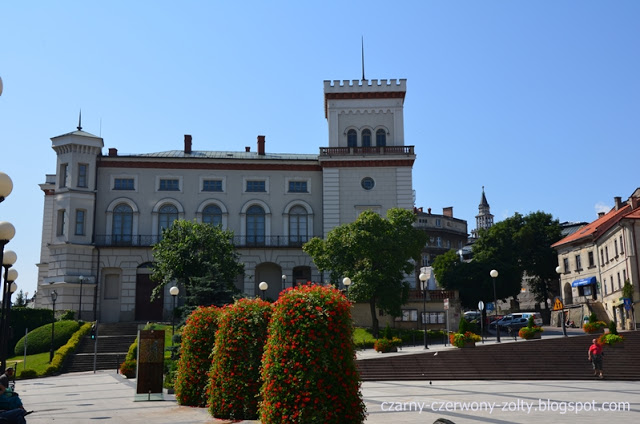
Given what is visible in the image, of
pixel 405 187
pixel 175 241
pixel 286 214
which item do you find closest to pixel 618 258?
pixel 405 187

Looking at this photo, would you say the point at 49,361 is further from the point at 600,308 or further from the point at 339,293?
the point at 600,308

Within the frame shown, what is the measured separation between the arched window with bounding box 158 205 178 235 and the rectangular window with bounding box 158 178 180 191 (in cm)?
142

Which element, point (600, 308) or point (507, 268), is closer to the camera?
point (600, 308)

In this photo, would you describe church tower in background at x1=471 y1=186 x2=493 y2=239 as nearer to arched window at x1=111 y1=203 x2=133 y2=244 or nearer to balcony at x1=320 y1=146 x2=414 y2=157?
balcony at x1=320 y1=146 x2=414 y2=157

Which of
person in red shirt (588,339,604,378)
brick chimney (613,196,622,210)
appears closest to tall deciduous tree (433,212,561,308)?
brick chimney (613,196,622,210)

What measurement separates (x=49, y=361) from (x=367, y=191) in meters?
25.9

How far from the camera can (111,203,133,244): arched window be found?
49062mm

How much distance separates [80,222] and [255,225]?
13.5m

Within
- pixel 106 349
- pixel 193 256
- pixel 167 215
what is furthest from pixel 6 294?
pixel 167 215

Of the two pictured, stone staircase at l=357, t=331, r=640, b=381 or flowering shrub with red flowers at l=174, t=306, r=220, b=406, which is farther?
stone staircase at l=357, t=331, r=640, b=381

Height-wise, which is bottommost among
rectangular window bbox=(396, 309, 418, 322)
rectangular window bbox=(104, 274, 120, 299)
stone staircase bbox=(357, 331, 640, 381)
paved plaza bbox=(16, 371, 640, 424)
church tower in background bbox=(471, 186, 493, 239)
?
paved plaza bbox=(16, 371, 640, 424)

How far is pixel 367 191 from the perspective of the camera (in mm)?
50000

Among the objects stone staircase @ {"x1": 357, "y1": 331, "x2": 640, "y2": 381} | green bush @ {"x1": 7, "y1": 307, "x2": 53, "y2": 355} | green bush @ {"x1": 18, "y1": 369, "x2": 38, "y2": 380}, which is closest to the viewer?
stone staircase @ {"x1": 357, "y1": 331, "x2": 640, "y2": 381}

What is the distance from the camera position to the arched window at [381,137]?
169 ft
